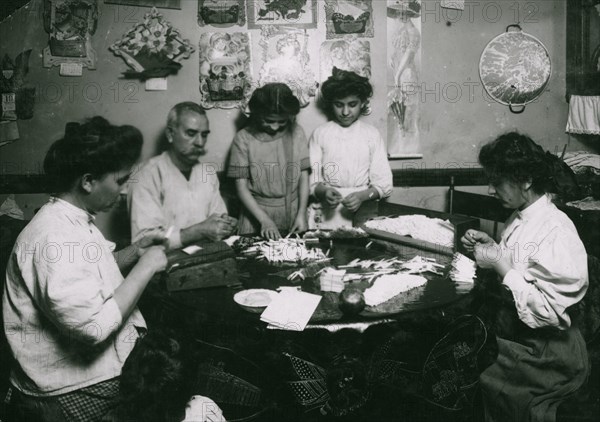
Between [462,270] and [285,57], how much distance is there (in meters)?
3.06

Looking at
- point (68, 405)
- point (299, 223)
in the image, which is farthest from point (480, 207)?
point (68, 405)

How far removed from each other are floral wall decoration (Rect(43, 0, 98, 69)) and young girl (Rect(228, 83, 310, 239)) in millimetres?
1732

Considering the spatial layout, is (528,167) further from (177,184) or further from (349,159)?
(177,184)

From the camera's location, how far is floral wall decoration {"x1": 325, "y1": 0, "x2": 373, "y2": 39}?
4789 millimetres

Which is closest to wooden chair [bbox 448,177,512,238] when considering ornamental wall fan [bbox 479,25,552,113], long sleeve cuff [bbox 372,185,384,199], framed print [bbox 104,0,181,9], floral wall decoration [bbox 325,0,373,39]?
long sleeve cuff [bbox 372,185,384,199]

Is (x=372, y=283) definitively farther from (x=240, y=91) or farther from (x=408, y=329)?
(x=240, y=91)

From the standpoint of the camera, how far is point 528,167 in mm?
2426

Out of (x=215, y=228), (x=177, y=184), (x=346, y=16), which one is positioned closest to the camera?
(x=215, y=228)

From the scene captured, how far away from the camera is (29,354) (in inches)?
72.2

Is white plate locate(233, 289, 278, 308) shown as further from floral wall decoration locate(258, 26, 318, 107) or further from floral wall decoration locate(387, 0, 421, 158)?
floral wall decoration locate(387, 0, 421, 158)

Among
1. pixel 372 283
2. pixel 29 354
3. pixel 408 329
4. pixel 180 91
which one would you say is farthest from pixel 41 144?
pixel 408 329

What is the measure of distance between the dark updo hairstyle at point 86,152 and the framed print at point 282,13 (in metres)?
3.18

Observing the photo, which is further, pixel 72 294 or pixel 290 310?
pixel 290 310

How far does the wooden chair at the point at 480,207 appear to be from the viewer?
3666mm
